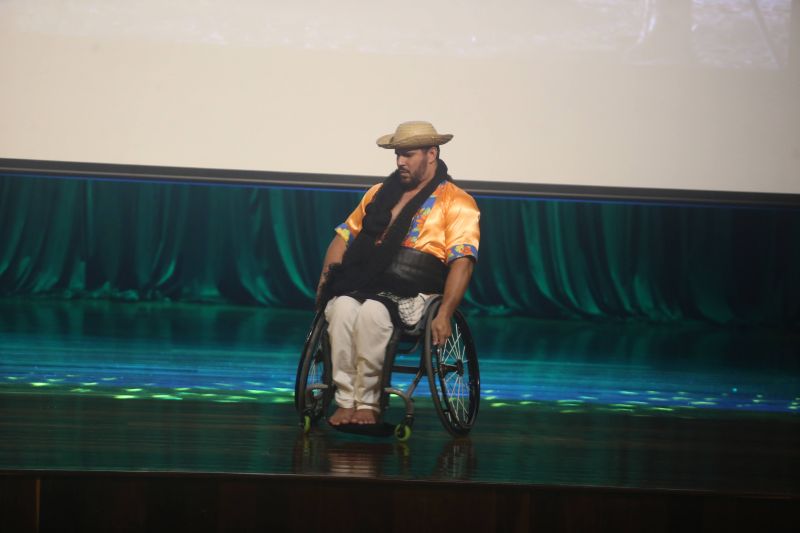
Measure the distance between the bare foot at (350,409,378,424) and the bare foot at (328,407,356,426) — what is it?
0.03ft

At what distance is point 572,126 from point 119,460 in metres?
2.21

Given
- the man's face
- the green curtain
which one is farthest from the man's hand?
the green curtain

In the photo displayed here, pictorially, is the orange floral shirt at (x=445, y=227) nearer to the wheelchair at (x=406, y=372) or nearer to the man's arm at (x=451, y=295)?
the man's arm at (x=451, y=295)

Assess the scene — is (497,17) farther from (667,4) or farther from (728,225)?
(728,225)

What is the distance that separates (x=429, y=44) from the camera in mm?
3613

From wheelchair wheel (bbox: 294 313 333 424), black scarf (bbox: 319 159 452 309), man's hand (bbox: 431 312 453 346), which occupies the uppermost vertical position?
black scarf (bbox: 319 159 452 309)

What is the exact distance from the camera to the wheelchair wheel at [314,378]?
94.0 inches

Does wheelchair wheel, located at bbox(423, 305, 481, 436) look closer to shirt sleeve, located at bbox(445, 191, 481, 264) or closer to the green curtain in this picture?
shirt sleeve, located at bbox(445, 191, 481, 264)

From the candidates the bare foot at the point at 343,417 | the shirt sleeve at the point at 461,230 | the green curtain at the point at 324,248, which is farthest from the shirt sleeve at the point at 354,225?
the green curtain at the point at 324,248

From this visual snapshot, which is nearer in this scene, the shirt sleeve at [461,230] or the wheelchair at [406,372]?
the wheelchair at [406,372]

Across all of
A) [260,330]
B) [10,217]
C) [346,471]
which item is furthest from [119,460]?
[10,217]

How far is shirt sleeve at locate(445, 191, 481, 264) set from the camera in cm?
253

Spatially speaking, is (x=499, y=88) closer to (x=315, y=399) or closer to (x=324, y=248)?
(x=315, y=399)

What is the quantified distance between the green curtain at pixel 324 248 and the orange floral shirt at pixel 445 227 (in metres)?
3.53
